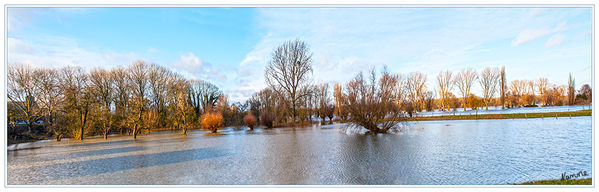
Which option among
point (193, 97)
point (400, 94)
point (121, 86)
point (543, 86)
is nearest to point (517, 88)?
point (543, 86)

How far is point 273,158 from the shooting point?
29.5ft

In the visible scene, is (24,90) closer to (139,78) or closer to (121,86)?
(121,86)

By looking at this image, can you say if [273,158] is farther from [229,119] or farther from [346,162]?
[229,119]

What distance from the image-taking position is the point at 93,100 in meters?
19.9

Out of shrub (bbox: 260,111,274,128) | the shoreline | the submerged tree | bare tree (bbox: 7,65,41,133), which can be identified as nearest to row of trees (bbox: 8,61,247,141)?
bare tree (bbox: 7,65,41,133)

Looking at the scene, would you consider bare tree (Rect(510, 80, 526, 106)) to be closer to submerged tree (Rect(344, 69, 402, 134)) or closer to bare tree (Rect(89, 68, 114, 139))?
submerged tree (Rect(344, 69, 402, 134))

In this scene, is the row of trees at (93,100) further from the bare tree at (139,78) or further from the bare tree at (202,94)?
the bare tree at (202,94)

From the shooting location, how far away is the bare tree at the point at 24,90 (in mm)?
19047

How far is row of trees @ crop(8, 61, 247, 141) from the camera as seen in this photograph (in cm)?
1872

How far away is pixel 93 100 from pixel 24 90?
17.8 ft

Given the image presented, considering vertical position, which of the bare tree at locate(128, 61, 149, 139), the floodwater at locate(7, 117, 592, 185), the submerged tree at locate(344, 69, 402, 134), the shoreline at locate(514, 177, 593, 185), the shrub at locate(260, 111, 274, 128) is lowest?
the shrub at locate(260, 111, 274, 128)
